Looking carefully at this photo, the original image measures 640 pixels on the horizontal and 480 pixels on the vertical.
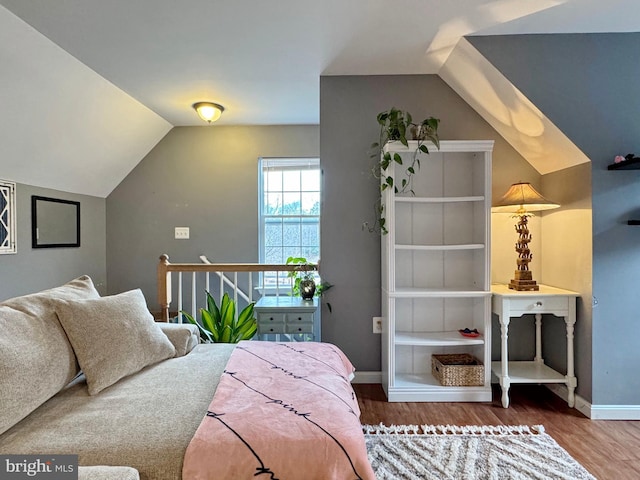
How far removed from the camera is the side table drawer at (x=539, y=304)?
2199 millimetres

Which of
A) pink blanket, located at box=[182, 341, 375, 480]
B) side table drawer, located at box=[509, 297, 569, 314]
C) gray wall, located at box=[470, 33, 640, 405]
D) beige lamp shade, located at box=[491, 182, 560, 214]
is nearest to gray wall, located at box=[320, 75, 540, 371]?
beige lamp shade, located at box=[491, 182, 560, 214]

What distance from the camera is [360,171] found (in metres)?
2.59

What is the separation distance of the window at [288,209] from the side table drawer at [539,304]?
7.16ft

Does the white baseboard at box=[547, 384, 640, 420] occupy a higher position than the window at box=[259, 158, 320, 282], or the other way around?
the window at box=[259, 158, 320, 282]

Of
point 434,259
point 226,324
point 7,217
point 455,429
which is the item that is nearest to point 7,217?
point 7,217

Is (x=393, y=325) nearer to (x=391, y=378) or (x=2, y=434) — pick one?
(x=391, y=378)

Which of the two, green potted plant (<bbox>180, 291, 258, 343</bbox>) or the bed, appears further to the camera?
green potted plant (<bbox>180, 291, 258, 343</bbox>)

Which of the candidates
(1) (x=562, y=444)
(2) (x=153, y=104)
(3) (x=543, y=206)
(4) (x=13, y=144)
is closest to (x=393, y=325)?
(1) (x=562, y=444)

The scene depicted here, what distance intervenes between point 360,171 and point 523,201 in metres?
1.12

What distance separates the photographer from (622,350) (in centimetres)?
209

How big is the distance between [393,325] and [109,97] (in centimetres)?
291

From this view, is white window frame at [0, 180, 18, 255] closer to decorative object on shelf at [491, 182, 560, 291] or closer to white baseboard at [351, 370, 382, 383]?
white baseboard at [351, 370, 382, 383]

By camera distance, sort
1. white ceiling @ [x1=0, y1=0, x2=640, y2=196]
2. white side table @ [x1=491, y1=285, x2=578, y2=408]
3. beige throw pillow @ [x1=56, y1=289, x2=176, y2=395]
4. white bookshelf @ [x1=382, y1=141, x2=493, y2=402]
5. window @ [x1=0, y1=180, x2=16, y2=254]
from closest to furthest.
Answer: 1. beige throw pillow @ [x1=56, y1=289, x2=176, y2=395]
2. white ceiling @ [x1=0, y1=0, x2=640, y2=196]
3. white side table @ [x1=491, y1=285, x2=578, y2=408]
4. white bookshelf @ [x1=382, y1=141, x2=493, y2=402]
5. window @ [x1=0, y1=180, x2=16, y2=254]

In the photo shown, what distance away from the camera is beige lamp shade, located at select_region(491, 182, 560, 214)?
2.23 m
